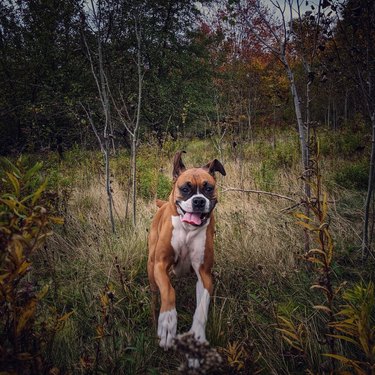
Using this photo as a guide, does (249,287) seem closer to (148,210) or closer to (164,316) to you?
(164,316)

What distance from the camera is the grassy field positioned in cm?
187

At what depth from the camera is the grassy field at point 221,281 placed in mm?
1866

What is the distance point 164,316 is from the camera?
6.70 ft

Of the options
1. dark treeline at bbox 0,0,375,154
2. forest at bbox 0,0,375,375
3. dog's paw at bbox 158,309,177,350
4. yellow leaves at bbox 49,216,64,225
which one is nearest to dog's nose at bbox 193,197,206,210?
forest at bbox 0,0,375,375

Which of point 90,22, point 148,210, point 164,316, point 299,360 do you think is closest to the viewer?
point 299,360

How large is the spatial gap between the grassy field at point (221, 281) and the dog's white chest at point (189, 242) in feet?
1.01

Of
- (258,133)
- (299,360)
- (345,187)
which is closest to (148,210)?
(299,360)

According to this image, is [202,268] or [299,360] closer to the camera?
[299,360]

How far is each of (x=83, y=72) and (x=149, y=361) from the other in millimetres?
11996

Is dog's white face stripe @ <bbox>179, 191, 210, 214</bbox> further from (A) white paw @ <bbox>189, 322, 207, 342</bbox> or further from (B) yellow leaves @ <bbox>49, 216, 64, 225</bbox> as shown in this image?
(B) yellow leaves @ <bbox>49, 216, 64, 225</bbox>

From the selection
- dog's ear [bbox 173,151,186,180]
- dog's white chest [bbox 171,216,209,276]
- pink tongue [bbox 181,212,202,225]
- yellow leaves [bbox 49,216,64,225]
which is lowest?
dog's white chest [bbox 171,216,209,276]

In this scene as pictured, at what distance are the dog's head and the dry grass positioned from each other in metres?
0.55

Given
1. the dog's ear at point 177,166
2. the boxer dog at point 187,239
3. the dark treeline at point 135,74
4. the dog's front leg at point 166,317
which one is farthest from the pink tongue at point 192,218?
the dark treeline at point 135,74

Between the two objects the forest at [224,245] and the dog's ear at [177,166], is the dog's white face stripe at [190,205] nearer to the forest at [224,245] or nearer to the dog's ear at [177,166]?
the forest at [224,245]
